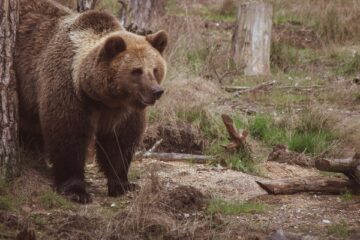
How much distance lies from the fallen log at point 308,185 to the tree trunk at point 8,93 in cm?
210

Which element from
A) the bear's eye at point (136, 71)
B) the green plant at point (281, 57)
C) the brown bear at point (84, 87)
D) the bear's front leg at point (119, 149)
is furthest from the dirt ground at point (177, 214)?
the green plant at point (281, 57)

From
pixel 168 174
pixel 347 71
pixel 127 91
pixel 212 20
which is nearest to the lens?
pixel 127 91

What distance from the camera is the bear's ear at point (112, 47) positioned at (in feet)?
19.5

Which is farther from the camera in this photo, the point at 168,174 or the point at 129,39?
the point at 168,174

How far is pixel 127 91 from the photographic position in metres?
5.94

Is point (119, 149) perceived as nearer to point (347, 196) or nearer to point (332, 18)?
point (347, 196)

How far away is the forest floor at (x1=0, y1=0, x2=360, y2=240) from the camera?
5.42m

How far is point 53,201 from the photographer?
19.6ft

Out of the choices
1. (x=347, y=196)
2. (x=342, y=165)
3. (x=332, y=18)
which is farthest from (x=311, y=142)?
(x=332, y=18)

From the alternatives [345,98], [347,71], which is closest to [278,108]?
[345,98]

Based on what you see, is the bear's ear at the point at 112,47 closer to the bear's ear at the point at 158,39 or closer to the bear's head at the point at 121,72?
the bear's head at the point at 121,72

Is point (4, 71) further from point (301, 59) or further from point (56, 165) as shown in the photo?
point (301, 59)

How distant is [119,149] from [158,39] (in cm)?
101

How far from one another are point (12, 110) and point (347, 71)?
23.5ft
